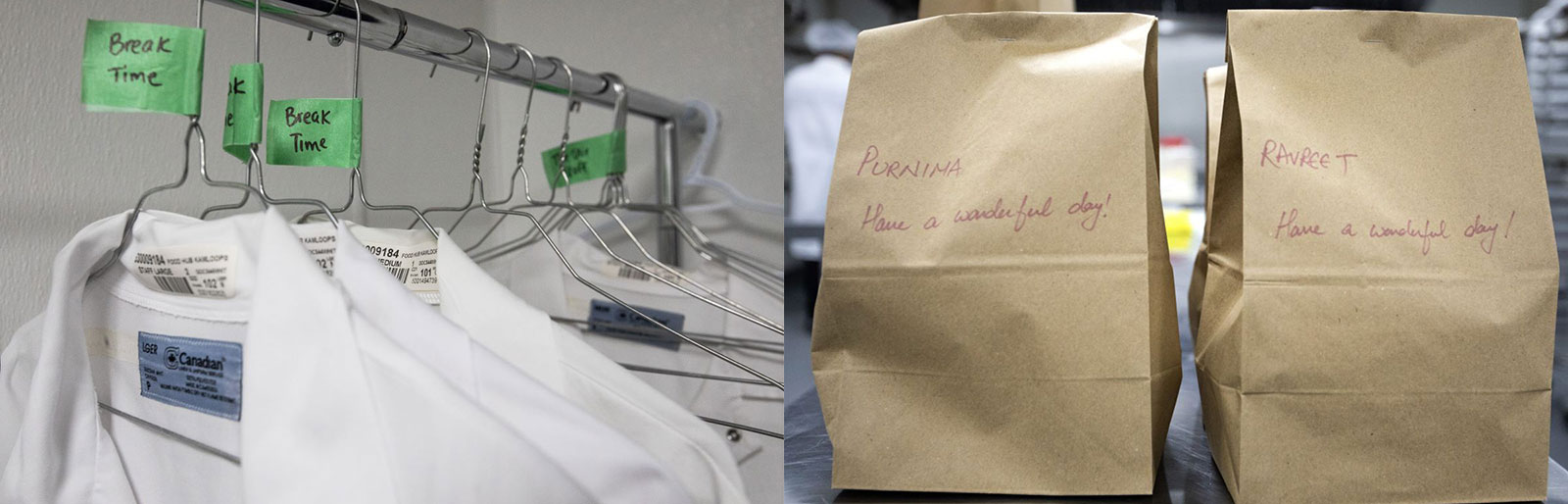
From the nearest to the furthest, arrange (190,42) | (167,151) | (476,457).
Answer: (476,457), (190,42), (167,151)

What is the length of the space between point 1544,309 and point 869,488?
385 millimetres

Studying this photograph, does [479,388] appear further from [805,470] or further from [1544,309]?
[1544,309]

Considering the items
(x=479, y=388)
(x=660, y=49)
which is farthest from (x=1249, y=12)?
(x=660, y=49)

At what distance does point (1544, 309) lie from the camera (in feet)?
1.55

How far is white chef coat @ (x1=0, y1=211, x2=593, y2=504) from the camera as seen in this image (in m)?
0.42

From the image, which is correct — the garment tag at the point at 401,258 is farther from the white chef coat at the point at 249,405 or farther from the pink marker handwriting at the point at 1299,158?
the pink marker handwriting at the point at 1299,158

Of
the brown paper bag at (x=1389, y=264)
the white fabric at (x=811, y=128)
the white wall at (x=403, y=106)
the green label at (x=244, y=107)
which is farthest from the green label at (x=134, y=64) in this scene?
the white fabric at (x=811, y=128)

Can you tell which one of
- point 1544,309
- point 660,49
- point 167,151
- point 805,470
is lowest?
point 805,470

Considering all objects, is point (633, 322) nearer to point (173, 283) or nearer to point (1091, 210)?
point (173, 283)

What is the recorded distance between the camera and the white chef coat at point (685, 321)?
3.32 ft

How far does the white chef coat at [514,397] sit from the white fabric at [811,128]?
965 millimetres

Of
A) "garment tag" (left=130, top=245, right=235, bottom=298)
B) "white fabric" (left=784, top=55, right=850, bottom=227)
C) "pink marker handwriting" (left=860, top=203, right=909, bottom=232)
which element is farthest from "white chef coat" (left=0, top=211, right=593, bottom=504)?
"white fabric" (left=784, top=55, right=850, bottom=227)

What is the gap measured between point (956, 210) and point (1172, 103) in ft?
3.21

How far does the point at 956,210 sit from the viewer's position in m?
0.51
